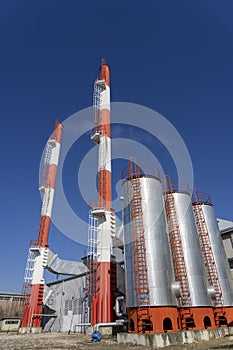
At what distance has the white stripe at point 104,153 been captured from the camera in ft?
84.5

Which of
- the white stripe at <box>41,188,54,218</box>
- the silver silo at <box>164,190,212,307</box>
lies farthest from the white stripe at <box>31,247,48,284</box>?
the silver silo at <box>164,190,212,307</box>

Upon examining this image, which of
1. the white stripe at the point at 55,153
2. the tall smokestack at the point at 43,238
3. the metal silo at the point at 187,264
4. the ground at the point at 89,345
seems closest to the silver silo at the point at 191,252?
the metal silo at the point at 187,264

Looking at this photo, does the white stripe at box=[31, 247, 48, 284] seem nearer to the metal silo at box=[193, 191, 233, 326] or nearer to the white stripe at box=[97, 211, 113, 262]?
the white stripe at box=[97, 211, 113, 262]

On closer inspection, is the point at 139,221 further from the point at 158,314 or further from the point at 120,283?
the point at 120,283

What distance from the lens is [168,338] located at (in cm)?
1316

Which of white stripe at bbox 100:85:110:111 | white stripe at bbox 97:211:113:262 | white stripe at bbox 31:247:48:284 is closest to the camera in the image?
white stripe at bbox 97:211:113:262

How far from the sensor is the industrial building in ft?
50.0

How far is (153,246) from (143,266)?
1.41 metres

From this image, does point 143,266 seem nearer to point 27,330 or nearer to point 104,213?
point 104,213

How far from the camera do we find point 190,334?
14.2m

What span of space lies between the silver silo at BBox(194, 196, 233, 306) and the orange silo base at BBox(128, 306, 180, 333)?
676 cm

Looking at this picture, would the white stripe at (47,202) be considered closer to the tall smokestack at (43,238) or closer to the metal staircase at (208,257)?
the tall smokestack at (43,238)

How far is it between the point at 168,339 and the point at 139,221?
6.79 metres

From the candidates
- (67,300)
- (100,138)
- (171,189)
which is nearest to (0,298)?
(67,300)
